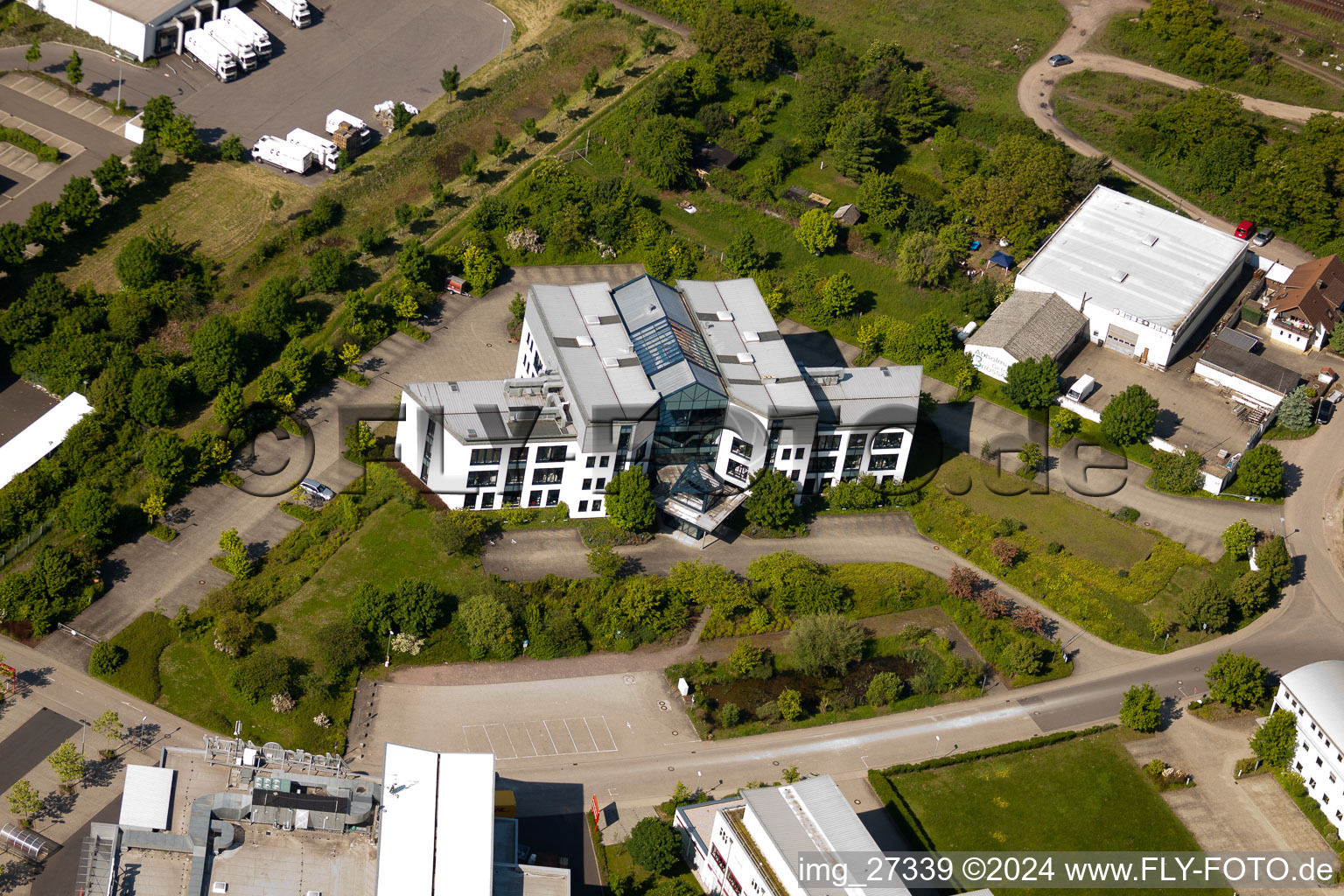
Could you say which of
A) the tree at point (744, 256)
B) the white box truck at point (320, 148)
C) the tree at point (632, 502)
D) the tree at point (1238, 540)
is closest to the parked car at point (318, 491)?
the tree at point (632, 502)

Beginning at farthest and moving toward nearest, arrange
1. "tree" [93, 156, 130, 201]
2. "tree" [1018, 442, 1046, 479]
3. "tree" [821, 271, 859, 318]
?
"tree" [93, 156, 130, 201] → "tree" [821, 271, 859, 318] → "tree" [1018, 442, 1046, 479]

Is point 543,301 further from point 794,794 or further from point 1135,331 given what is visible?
point 1135,331

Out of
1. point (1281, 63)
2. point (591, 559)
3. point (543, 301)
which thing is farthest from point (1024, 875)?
point (1281, 63)

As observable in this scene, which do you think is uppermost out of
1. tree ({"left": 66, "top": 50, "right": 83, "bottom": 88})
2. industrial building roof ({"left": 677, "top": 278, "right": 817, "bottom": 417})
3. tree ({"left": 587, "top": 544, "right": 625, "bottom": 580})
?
industrial building roof ({"left": 677, "top": 278, "right": 817, "bottom": 417})

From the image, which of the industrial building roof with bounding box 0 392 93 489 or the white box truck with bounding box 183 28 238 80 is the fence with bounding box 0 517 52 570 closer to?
the industrial building roof with bounding box 0 392 93 489

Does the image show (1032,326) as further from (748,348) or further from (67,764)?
(67,764)

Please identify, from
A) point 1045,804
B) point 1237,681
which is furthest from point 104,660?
point 1237,681

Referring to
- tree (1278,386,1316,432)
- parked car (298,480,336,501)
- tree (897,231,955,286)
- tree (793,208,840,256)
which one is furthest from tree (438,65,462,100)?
tree (1278,386,1316,432)
